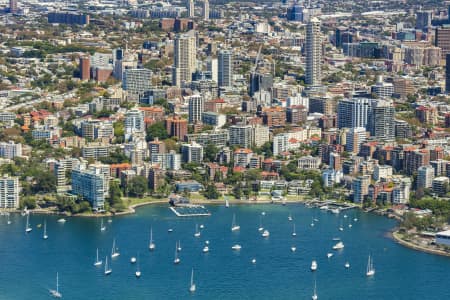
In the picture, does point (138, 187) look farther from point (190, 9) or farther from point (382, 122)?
point (190, 9)

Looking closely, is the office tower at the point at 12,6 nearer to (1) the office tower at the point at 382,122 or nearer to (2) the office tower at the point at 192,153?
(1) the office tower at the point at 382,122

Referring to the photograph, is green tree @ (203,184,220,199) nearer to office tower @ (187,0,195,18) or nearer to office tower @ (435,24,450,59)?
office tower @ (435,24,450,59)

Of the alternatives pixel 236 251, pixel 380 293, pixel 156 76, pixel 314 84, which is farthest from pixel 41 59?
pixel 380 293

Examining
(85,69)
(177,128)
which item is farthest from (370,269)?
(85,69)

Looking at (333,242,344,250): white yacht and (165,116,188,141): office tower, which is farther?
(165,116,188,141): office tower

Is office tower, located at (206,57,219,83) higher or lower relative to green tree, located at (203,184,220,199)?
higher

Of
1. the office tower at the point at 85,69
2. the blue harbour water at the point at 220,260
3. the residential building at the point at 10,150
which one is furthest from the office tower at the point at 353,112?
the office tower at the point at 85,69

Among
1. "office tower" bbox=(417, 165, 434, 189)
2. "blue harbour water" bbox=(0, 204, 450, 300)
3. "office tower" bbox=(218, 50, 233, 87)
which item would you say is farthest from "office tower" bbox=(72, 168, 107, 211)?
"office tower" bbox=(218, 50, 233, 87)
